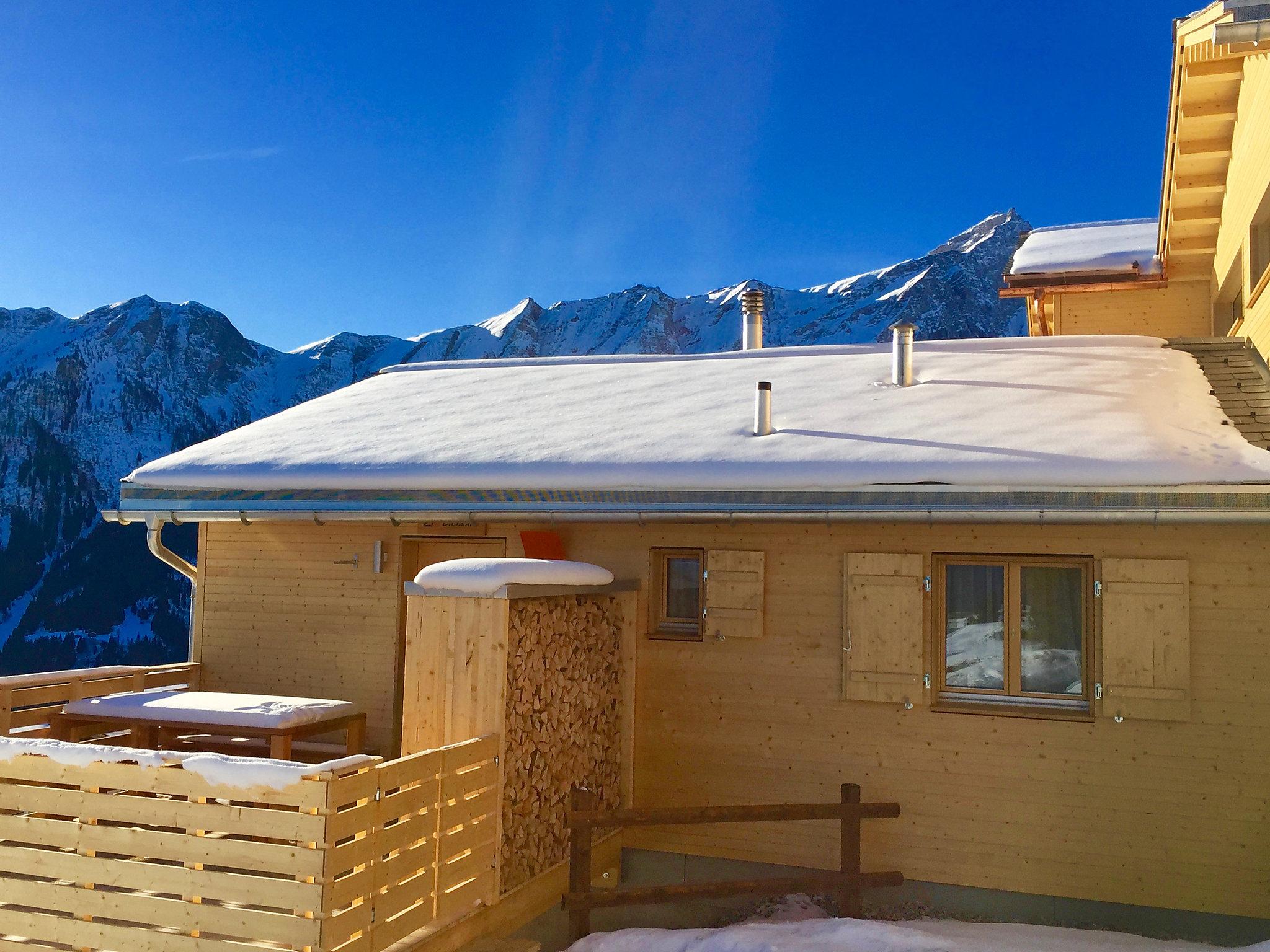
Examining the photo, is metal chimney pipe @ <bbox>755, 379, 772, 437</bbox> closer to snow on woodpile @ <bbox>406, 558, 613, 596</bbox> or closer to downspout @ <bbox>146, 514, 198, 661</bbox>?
Result: snow on woodpile @ <bbox>406, 558, 613, 596</bbox>

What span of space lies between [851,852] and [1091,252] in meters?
9.49

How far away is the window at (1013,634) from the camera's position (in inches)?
249

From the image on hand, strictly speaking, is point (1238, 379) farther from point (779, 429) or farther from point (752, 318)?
point (752, 318)

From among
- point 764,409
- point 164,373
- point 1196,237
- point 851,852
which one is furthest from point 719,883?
point 164,373

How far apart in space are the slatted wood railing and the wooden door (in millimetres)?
1736

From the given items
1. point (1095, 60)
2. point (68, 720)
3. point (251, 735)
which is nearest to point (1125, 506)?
point (251, 735)

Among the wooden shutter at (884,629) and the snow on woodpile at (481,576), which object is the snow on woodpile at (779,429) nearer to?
the wooden shutter at (884,629)

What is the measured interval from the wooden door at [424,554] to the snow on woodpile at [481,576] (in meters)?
2.28

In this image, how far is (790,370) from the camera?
30.1ft

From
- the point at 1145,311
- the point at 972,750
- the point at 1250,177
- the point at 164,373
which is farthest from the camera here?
the point at 164,373

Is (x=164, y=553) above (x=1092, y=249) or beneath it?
beneath

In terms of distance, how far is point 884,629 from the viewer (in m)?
6.57

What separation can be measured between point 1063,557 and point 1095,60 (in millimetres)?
28183

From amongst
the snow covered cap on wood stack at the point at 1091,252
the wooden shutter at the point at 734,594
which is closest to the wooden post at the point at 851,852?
the wooden shutter at the point at 734,594
